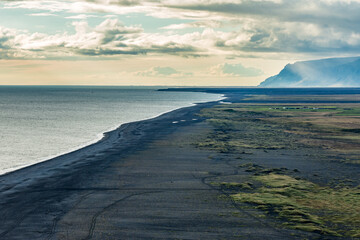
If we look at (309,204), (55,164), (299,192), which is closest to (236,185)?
(299,192)

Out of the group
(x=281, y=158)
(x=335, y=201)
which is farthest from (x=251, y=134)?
(x=335, y=201)

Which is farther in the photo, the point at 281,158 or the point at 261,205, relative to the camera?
the point at 281,158

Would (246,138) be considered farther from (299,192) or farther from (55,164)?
(299,192)

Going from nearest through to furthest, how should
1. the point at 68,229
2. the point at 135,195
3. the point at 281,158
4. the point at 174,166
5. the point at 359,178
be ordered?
the point at 68,229 < the point at 135,195 < the point at 359,178 < the point at 174,166 < the point at 281,158

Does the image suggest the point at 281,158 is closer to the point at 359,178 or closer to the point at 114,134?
the point at 359,178

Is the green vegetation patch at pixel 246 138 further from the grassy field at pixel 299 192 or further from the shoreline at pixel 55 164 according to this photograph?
the shoreline at pixel 55 164

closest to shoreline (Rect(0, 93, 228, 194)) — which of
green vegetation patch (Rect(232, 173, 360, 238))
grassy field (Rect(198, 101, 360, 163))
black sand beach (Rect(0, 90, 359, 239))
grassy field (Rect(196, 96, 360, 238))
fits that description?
black sand beach (Rect(0, 90, 359, 239))
